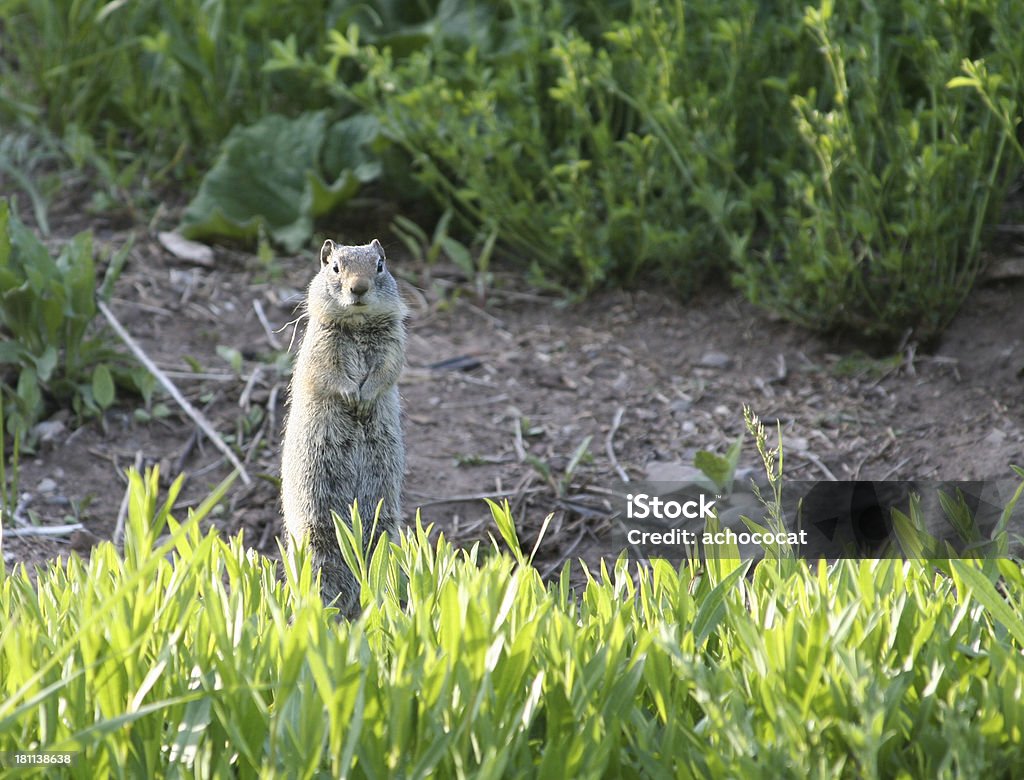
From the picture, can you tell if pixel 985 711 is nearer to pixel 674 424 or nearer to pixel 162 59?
pixel 674 424

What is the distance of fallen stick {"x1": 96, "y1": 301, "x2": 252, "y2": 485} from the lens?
4.69 meters

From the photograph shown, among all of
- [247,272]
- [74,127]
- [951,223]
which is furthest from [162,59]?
[951,223]

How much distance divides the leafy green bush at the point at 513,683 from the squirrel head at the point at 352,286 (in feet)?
4.01

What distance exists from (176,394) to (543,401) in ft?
5.01

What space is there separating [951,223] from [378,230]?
9.50 ft

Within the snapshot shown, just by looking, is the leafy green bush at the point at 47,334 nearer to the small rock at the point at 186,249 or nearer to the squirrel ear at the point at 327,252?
the small rock at the point at 186,249

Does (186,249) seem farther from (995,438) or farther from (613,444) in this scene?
(995,438)

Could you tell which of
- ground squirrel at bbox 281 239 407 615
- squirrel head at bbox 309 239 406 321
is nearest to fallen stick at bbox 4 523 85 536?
ground squirrel at bbox 281 239 407 615

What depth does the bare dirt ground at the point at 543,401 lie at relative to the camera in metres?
4.41

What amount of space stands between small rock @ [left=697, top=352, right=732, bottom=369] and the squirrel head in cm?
191

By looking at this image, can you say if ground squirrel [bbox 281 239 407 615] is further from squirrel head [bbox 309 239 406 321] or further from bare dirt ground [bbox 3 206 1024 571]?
bare dirt ground [bbox 3 206 1024 571]

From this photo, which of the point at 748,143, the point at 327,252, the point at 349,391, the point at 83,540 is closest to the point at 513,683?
the point at 349,391

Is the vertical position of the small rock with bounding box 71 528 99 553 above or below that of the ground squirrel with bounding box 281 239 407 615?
below

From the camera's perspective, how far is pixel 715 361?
5.27m
